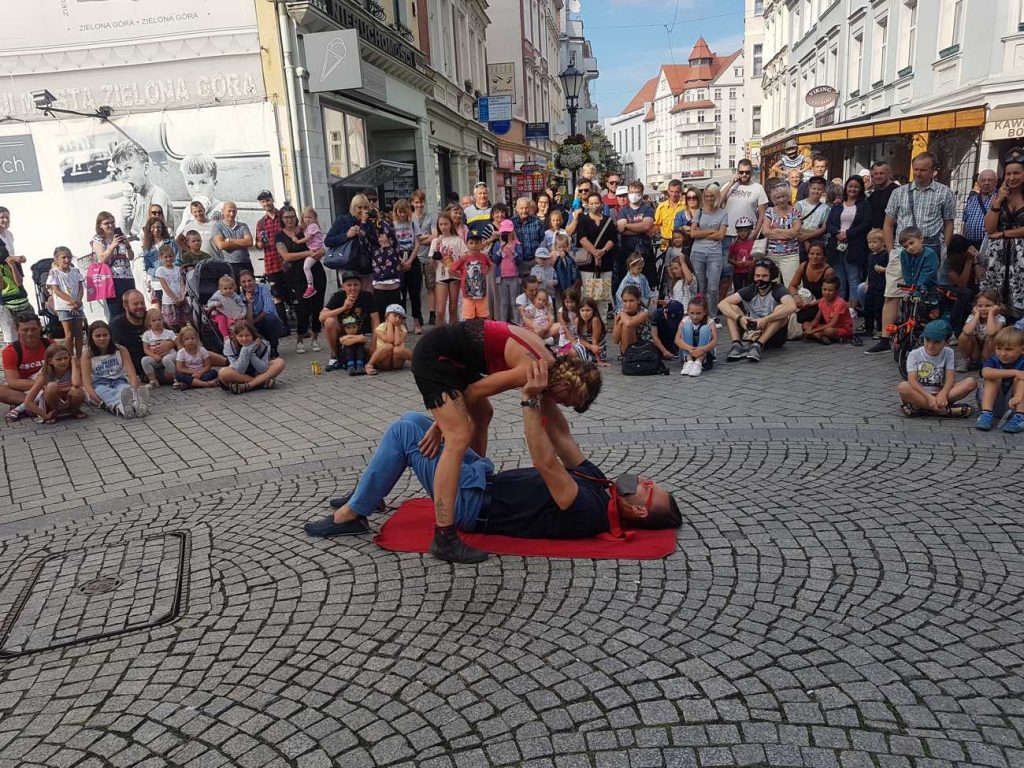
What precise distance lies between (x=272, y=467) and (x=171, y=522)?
109 centimetres

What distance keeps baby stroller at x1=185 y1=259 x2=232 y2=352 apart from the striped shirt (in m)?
8.31

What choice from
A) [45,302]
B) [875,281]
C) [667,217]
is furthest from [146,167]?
[875,281]

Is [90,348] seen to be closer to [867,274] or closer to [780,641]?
[780,641]

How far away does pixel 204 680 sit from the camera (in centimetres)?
324

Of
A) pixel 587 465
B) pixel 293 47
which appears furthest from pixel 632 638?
pixel 293 47

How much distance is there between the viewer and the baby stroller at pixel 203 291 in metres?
10.0

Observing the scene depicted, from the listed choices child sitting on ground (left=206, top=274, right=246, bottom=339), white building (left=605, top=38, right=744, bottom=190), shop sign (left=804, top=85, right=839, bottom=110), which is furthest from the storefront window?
white building (left=605, top=38, right=744, bottom=190)

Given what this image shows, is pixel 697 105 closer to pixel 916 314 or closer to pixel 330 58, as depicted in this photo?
pixel 330 58

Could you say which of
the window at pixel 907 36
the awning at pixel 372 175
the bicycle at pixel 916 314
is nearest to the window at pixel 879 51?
the window at pixel 907 36

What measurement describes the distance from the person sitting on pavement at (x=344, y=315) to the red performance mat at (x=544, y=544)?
517 centimetres

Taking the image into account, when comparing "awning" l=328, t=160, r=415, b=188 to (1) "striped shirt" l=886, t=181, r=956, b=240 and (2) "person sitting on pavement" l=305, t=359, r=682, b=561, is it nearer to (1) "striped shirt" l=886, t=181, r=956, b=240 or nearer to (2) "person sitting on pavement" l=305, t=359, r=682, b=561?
(1) "striped shirt" l=886, t=181, r=956, b=240

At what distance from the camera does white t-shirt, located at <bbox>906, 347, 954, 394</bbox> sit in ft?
21.5

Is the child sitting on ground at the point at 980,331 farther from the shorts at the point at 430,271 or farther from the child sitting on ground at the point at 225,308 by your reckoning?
the child sitting on ground at the point at 225,308

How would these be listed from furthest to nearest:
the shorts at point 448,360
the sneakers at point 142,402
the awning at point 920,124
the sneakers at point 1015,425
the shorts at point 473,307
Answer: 1. the awning at point 920,124
2. the shorts at point 473,307
3. the sneakers at point 142,402
4. the sneakers at point 1015,425
5. the shorts at point 448,360
